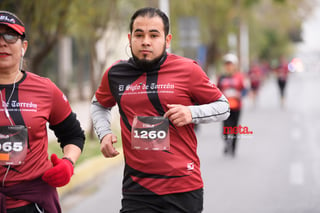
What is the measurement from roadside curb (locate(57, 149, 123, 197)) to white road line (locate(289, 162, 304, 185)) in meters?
2.97

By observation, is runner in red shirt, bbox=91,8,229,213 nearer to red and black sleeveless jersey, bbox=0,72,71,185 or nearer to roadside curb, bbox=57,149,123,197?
red and black sleeveless jersey, bbox=0,72,71,185

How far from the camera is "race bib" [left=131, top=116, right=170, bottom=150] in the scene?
11.2 feet

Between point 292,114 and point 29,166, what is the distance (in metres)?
17.7

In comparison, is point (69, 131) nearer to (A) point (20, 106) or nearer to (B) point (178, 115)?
Result: (A) point (20, 106)

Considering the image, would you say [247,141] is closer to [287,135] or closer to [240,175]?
[287,135]

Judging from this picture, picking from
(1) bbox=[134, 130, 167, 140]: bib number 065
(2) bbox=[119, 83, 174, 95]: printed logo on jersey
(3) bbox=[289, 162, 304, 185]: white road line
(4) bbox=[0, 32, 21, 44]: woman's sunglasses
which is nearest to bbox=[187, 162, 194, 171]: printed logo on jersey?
(1) bbox=[134, 130, 167, 140]: bib number 065

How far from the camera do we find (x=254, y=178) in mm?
8914

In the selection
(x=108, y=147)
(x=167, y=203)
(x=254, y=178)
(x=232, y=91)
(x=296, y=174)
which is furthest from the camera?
(x=232, y=91)

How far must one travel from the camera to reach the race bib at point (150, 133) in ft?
11.2

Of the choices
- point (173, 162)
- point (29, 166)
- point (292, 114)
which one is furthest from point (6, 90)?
point (292, 114)

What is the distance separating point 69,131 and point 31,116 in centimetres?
37

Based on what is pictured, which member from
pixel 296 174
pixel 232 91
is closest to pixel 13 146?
pixel 296 174

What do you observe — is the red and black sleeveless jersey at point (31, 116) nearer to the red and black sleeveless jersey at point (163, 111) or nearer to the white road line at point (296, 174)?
the red and black sleeveless jersey at point (163, 111)

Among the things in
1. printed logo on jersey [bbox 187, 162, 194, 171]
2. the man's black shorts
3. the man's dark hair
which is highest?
the man's dark hair
